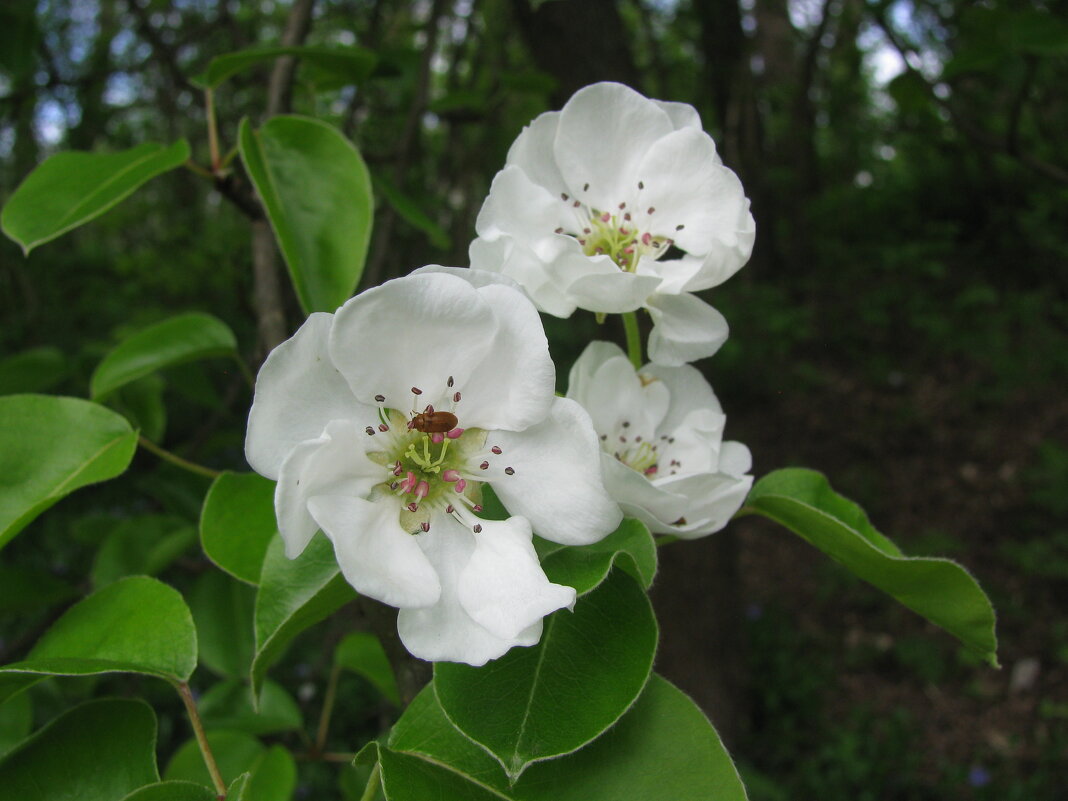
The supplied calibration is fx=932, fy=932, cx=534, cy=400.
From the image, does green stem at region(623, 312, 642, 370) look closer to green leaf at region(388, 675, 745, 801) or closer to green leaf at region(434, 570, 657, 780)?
green leaf at region(434, 570, 657, 780)

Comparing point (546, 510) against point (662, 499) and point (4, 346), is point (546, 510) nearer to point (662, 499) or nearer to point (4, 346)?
point (662, 499)

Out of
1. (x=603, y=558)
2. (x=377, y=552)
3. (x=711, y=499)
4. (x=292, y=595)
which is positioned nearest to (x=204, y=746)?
(x=292, y=595)

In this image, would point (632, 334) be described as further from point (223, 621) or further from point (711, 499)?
point (223, 621)

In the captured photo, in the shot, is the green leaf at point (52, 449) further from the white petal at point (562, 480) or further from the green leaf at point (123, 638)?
the white petal at point (562, 480)

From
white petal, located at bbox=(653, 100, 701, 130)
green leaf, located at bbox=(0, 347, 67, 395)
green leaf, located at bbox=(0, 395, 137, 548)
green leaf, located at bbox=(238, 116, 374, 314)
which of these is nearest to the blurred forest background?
green leaf, located at bbox=(0, 347, 67, 395)

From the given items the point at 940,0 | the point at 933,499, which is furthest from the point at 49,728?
the point at 933,499

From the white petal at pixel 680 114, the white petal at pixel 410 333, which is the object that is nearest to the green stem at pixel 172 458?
the white petal at pixel 410 333
